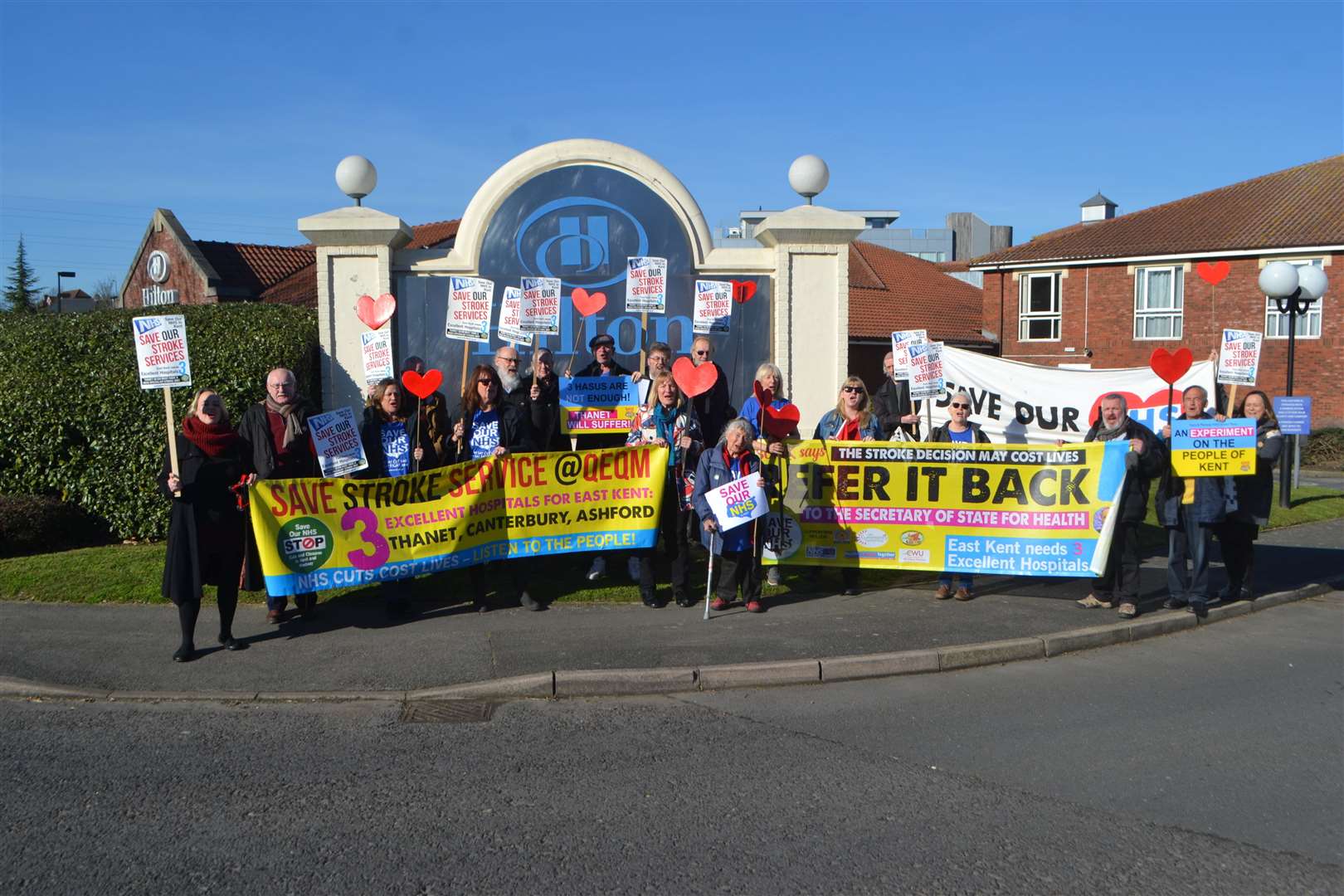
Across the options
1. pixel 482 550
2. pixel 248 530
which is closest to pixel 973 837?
pixel 482 550

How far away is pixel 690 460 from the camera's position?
927cm

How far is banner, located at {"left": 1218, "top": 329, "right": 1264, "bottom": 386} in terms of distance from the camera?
1206cm

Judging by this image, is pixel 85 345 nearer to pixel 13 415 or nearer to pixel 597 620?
pixel 13 415

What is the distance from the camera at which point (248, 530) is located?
8125 mm

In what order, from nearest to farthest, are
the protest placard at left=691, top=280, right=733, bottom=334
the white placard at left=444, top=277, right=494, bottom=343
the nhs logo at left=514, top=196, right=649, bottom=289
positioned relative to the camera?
the white placard at left=444, top=277, right=494, bottom=343
the protest placard at left=691, top=280, right=733, bottom=334
the nhs logo at left=514, top=196, right=649, bottom=289

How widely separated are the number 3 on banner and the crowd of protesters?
28 centimetres

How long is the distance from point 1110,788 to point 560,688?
3308 millimetres

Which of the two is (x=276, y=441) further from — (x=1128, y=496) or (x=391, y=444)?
(x=1128, y=496)

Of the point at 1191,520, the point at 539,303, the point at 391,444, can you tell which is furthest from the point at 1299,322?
the point at 391,444

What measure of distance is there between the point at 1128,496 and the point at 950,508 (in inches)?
54.9

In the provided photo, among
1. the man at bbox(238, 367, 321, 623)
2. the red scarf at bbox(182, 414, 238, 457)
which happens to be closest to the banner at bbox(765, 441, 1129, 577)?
the man at bbox(238, 367, 321, 623)

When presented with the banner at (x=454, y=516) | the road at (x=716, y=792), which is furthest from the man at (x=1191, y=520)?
the banner at (x=454, y=516)

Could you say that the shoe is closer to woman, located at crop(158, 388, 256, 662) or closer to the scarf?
the scarf

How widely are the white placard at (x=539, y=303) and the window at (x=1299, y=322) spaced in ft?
85.5
